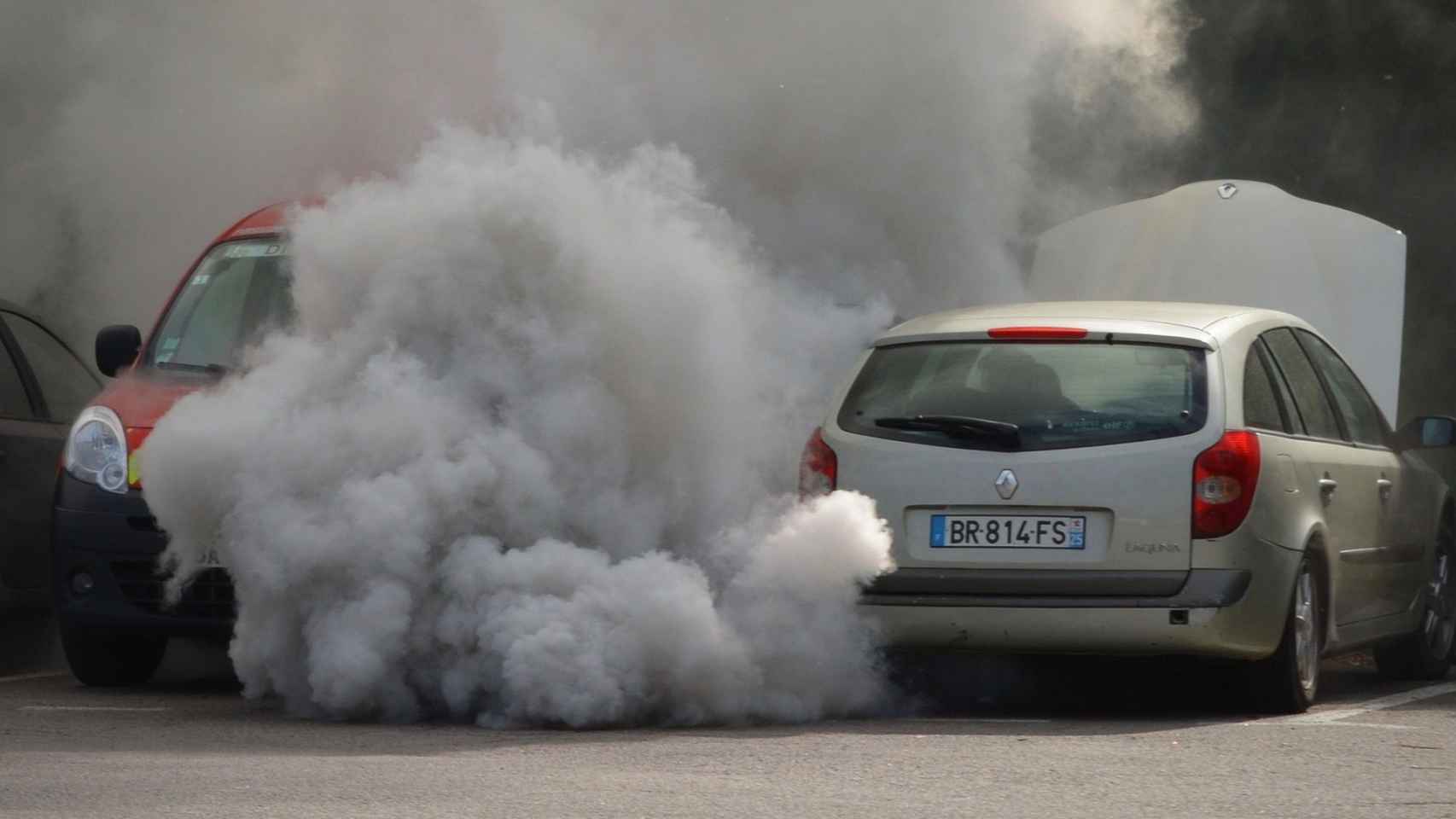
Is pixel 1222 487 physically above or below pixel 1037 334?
below

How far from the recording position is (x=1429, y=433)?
33.1ft

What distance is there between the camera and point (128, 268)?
14.6 m

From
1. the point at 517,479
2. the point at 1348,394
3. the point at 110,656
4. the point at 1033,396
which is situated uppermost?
the point at 1348,394

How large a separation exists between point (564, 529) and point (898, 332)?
1445 millimetres

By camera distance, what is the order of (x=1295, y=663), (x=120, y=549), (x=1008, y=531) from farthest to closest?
1. (x=120, y=549)
2. (x=1295, y=663)
3. (x=1008, y=531)

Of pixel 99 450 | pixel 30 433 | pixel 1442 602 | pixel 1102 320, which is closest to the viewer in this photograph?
pixel 1102 320

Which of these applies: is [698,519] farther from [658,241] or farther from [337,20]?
[337,20]

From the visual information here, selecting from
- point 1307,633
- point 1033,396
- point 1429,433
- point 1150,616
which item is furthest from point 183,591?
point 1429,433

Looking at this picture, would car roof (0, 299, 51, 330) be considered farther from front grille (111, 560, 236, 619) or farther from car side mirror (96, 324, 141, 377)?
front grille (111, 560, 236, 619)

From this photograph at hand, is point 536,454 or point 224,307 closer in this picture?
point 536,454

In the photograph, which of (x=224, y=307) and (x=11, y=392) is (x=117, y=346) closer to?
(x=224, y=307)

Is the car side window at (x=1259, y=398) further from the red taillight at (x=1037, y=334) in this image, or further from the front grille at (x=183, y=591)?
the front grille at (x=183, y=591)

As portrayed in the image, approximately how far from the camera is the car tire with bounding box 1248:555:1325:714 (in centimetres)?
839

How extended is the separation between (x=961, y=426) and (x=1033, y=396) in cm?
27
